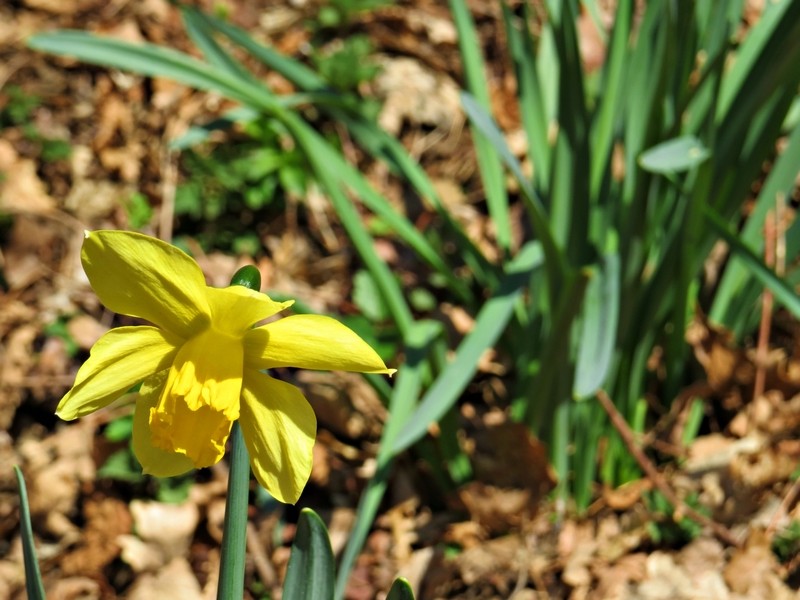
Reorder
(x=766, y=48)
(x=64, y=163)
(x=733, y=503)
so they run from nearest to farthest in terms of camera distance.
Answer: (x=766, y=48) → (x=733, y=503) → (x=64, y=163)

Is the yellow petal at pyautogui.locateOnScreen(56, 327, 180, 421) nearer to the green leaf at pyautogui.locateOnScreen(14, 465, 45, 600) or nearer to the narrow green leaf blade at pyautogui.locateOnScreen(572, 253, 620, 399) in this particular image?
the green leaf at pyautogui.locateOnScreen(14, 465, 45, 600)

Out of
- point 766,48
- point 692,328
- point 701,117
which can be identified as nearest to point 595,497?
point 692,328

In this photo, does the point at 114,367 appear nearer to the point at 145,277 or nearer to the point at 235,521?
the point at 145,277

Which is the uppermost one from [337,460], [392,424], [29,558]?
[29,558]

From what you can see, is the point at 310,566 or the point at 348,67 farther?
the point at 348,67

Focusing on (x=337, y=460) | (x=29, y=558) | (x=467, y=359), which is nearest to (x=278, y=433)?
(x=29, y=558)

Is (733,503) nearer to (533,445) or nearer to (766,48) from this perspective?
(533,445)

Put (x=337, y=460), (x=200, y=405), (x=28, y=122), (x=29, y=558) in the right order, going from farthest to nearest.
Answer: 1. (x=28, y=122)
2. (x=337, y=460)
3. (x=29, y=558)
4. (x=200, y=405)

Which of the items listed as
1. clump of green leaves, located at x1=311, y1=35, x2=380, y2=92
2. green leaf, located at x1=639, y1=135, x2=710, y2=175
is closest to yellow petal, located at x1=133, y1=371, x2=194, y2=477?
green leaf, located at x1=639, y1=135, x2=710, y2=175
